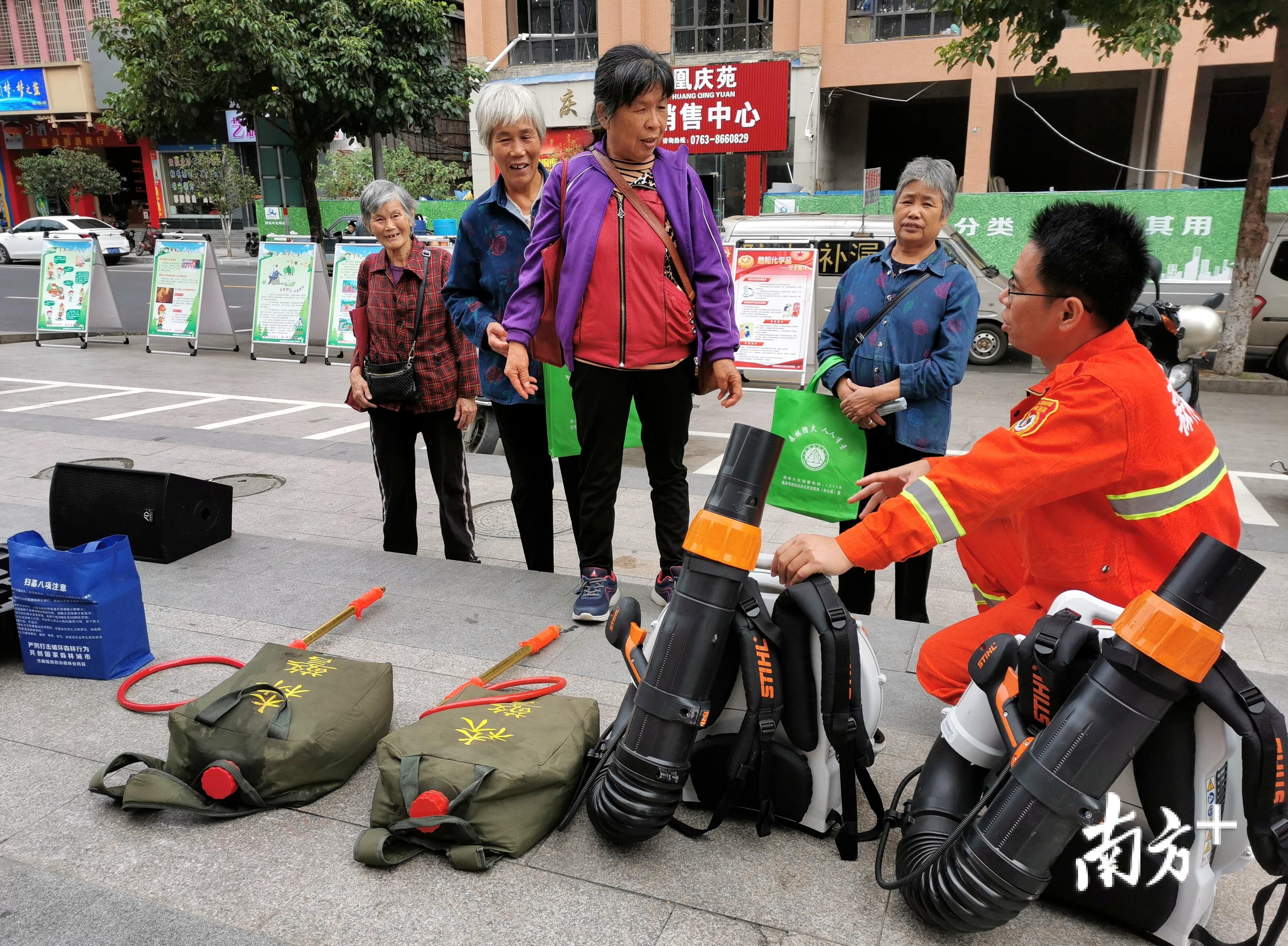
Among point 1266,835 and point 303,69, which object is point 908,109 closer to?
point 303,69

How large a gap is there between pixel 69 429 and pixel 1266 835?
8268mm

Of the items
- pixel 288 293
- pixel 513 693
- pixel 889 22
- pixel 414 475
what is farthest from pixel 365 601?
pixel 889 22

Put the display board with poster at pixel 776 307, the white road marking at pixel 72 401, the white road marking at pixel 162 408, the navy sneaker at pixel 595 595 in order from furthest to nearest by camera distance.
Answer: the display board with poster at pixel 776 307 < the white road marking at pixel 72 401 < the white road marking at pixel 162 408 < the navy sneaker at pixel 595 595

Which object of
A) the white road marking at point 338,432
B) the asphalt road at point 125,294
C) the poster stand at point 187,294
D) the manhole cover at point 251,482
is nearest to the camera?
the manhole cover at point 251,482

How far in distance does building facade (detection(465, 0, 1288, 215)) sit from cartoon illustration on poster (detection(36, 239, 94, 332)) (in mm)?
13471

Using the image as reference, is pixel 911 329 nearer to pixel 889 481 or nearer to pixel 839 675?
pixel 889 481

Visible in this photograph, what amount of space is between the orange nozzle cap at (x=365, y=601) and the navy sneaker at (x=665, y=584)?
1112 millimetres

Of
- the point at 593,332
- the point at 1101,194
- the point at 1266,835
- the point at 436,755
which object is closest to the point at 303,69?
the point at 1101,194

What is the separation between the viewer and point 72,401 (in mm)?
8734

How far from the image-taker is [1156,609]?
160 centimetres

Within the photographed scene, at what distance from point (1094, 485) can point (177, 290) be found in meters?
12.4

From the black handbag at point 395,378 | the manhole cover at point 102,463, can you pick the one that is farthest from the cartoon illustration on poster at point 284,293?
the black handbag at point 395,378

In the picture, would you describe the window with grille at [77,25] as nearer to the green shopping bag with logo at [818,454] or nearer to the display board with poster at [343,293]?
the display board with poster at [343,293]

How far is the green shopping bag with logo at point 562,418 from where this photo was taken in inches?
142
